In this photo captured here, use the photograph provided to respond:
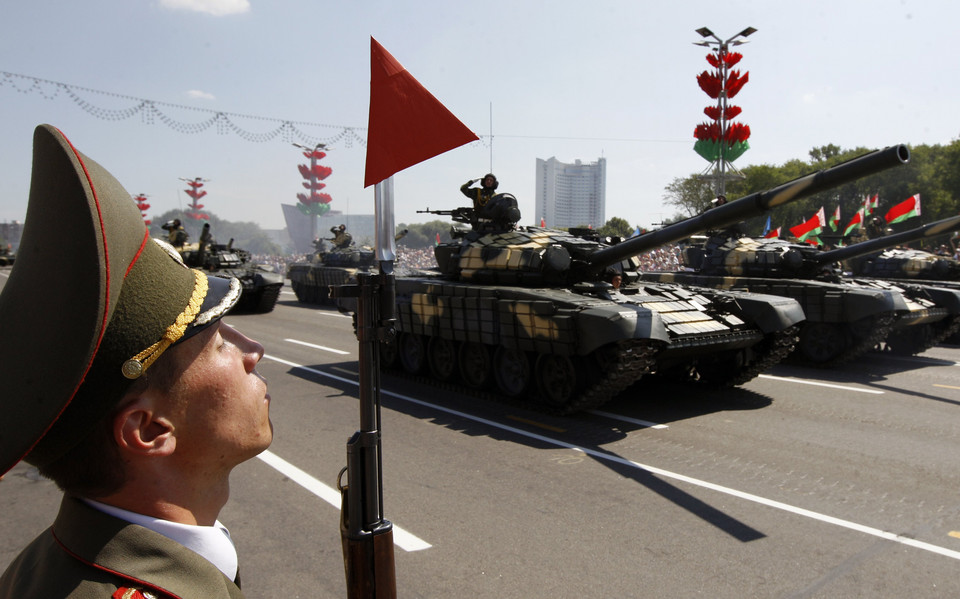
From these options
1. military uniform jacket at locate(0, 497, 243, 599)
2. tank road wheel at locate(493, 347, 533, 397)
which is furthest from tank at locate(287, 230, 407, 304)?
military uniform jacket at locate(0, 497, 243, 599)

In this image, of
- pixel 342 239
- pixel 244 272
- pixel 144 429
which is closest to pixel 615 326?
pixel 144 429

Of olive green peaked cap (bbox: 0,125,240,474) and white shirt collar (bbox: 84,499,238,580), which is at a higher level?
olive green peaked cap (bbox: 0,125,240,474)

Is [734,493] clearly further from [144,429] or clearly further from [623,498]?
[144,429]

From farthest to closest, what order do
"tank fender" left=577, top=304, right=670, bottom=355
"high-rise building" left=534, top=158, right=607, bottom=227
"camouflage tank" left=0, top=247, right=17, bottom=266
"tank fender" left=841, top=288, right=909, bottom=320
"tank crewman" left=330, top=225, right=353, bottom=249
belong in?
"high-rise building" left=534, top=158, right=607, bottom=227 < "camouflage tank" left=0, top=247, right=17, bottom=266 < "tank crewman" left=330, top=225, right=353, bottom=249 < "tank fender" left=841, top=288, right=909, bottom=320 < "tank fender" left=577, top=304, right=670, bottom=355

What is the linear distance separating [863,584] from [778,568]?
48 centimetres

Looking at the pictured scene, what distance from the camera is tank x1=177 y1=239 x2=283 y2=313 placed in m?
20.3

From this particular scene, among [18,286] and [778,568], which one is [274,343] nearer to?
[778,568]

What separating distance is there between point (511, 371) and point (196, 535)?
8335 mm

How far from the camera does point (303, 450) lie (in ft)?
23.4

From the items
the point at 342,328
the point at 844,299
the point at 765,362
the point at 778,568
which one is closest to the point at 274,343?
the point at 342,328

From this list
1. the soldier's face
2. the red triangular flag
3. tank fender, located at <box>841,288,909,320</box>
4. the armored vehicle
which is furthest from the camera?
the armored vehicle

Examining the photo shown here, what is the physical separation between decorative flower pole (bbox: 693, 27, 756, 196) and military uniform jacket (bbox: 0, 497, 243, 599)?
2616 cm

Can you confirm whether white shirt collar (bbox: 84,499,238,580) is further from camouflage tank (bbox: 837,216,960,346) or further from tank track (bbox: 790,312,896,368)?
camouflage tank (bbox: 837,216,960,346)

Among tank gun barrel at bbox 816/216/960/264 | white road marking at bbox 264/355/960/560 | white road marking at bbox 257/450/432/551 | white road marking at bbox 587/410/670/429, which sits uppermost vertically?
tank gun barrel at bbox 816/216/960/264
